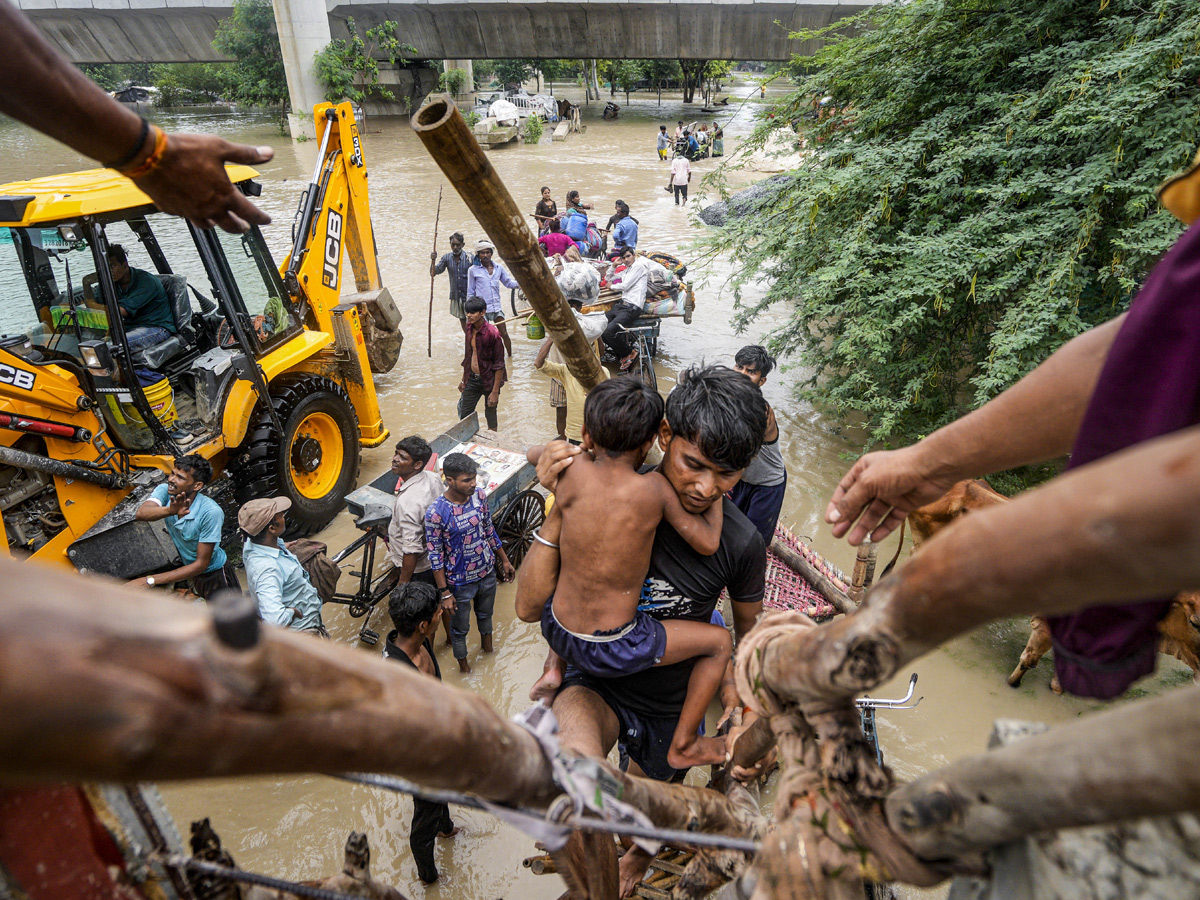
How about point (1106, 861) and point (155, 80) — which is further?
point (155, 80)

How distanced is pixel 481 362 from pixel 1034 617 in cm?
505

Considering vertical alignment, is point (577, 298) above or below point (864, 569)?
above

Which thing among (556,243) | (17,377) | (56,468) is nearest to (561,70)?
(556,243)

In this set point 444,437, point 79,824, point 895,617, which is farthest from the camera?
point 444,437

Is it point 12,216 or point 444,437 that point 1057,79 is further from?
point 12,216

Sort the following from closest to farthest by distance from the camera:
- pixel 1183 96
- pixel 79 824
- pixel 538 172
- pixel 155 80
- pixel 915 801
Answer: pixel 915 801, pixel 79 824, pixel 1183 96, pixel 538 172, pixel 155 80

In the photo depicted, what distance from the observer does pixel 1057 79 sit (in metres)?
4.68

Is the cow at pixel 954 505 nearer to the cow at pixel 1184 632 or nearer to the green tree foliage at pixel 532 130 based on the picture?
the cow at pixel 1184 632

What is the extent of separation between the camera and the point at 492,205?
5.99 feet

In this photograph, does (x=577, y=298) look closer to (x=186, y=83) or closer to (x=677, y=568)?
(x=677, y=568)

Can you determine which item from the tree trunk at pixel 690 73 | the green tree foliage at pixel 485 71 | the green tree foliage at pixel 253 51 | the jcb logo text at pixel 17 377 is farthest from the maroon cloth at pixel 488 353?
the green tree foliage at pixel 485 71

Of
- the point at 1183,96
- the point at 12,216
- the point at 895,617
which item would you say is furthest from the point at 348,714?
the point at 1183,96

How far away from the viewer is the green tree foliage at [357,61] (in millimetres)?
23125

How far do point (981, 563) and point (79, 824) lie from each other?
1392 mm
